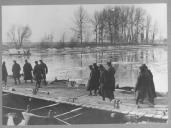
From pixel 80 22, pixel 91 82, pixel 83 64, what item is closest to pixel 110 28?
pixel 80 22

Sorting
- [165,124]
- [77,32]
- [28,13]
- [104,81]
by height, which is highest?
[28,13]

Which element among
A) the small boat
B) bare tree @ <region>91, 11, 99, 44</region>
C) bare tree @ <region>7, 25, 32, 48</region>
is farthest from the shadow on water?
bare tree @ <region>91, 11, 99, 44</region>

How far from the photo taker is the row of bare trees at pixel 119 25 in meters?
2.73

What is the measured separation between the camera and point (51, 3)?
2.71 m

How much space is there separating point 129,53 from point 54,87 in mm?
716

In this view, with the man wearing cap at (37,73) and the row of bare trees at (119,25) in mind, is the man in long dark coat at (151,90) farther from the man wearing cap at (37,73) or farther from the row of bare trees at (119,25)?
the man wearing cap at (37,73)

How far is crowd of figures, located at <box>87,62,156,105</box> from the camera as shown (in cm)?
269

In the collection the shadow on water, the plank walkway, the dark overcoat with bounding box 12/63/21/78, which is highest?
the dark overcoat with bounding box 12/63/21/78

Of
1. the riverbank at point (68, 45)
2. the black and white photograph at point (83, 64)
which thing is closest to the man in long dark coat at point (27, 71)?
the black and white photograph at point (83, 64)

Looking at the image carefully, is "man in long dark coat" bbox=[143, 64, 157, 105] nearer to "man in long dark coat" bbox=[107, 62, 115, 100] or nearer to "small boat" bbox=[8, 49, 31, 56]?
"man in long dark coat" bbox=[107, 62, 115, 100]

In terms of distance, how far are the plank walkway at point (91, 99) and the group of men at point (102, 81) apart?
0.05m

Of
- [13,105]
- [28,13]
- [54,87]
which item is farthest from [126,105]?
[28,13]

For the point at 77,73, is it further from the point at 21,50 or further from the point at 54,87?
the point at 21,50

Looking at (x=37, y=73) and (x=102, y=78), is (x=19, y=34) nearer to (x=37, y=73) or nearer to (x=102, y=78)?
(x=37, y=73)
